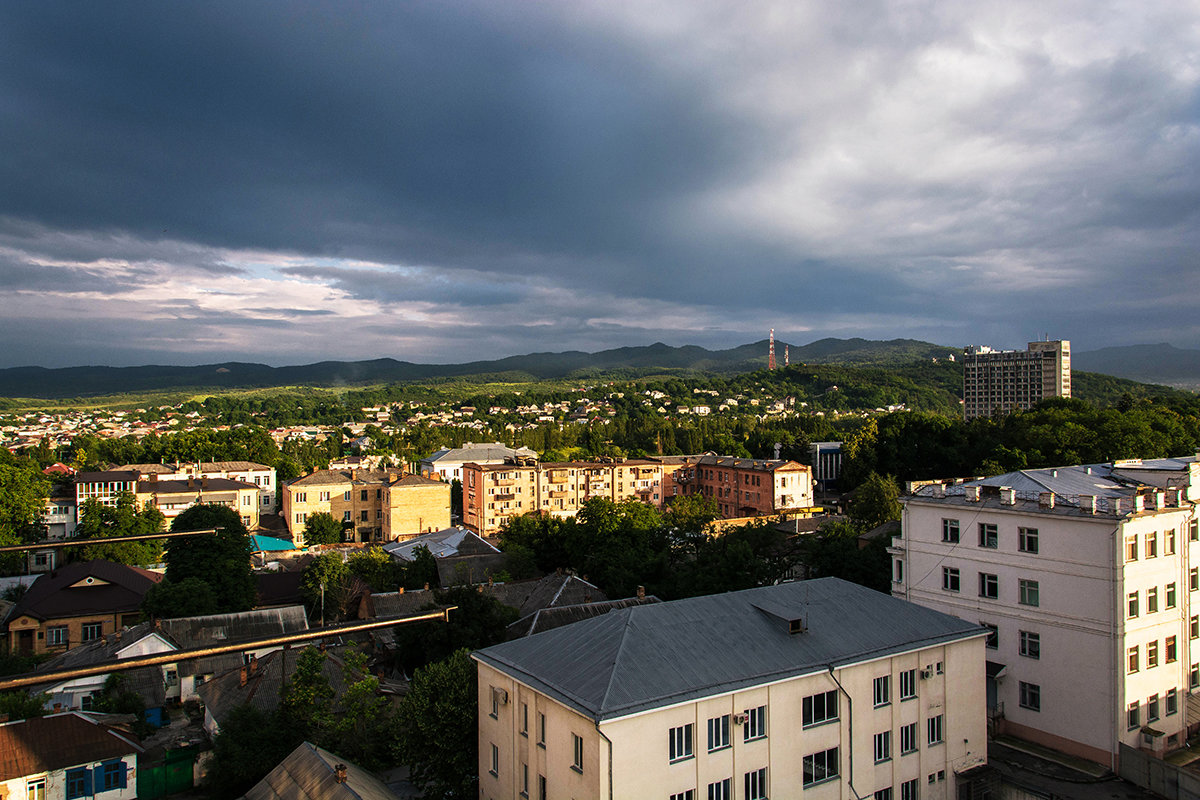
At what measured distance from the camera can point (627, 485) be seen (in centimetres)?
7344

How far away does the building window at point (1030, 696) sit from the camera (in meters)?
20.2

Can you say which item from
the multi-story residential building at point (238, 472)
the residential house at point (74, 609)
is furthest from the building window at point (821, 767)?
the multi-story residential building at point (238, 472)

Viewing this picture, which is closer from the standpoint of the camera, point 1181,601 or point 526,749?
point 526,749

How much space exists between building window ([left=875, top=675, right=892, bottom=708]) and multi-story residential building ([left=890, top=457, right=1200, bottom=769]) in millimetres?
7253

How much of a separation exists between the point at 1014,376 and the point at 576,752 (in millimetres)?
172763

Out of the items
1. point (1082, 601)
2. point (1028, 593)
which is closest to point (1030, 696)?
point (1028, 593)

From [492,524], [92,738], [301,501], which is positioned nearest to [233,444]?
[301,501]

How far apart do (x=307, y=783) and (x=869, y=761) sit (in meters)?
11.6

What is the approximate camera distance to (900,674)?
16047 millimetres

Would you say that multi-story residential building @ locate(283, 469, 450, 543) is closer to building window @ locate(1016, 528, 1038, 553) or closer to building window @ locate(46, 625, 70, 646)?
building window @ locate(46, 625, 70, 646)

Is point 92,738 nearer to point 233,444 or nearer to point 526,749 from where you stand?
point 526,749

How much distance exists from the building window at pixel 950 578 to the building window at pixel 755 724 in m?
11.7

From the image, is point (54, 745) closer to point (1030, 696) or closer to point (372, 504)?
point (1030, 696)

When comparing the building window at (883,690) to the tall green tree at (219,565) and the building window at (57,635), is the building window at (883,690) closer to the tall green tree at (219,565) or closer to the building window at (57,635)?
the tall green tree at (219,565)
